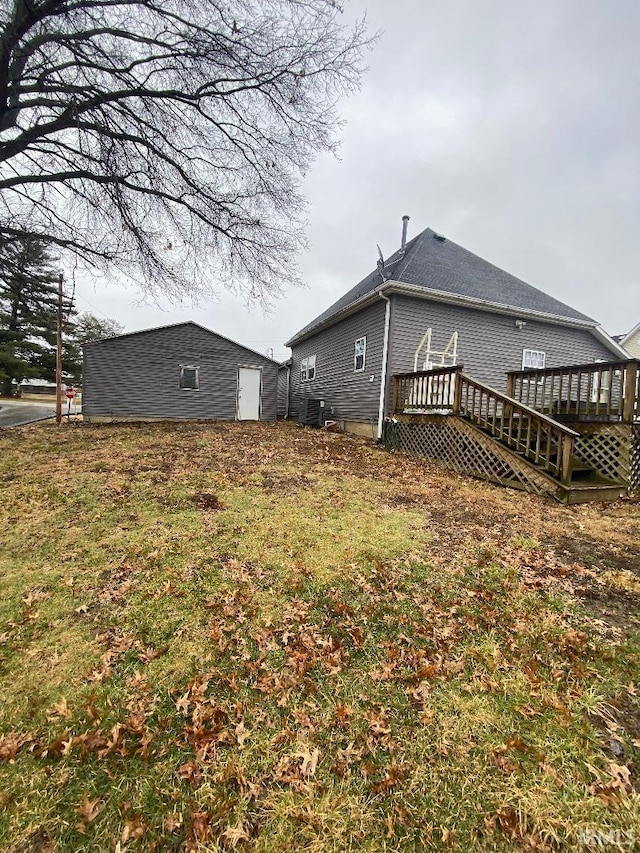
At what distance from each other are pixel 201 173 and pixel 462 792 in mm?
12017

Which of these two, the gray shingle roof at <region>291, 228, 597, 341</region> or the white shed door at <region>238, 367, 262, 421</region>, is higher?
the gray shingle roof at <region>291, 228, 597, 341</region>

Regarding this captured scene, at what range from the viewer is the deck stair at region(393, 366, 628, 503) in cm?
600

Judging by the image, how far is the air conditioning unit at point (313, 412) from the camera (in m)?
14.3


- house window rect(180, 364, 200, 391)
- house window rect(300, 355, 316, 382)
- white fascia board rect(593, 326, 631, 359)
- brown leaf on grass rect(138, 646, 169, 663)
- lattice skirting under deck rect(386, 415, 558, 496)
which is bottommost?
brown leaf on grass rect(138, 646, 169, 663)

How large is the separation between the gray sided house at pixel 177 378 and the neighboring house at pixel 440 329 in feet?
15.2

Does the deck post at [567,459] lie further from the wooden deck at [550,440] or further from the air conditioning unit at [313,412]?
the air conditioning unit at [313,412]

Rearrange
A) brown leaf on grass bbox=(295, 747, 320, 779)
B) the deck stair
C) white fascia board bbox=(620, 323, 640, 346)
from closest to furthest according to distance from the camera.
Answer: brown leaf on grass bbox=(295, 747, 320, 779), the deck stair, white fascia board bbox=(620, 323, 640, 346)

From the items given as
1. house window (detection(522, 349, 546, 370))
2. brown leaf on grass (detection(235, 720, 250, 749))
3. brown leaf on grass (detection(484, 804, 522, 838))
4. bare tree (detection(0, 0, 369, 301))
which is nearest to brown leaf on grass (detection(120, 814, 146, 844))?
brown leaf on grass (detection(235, 720, 250, 749))

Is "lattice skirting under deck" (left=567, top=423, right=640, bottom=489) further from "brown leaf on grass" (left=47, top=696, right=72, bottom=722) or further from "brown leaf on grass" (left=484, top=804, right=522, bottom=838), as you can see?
"brown leaf on grass" (left=47, top=696, right=72, bottom=722)

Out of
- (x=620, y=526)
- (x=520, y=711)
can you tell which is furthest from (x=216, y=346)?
(x=520, y=711)

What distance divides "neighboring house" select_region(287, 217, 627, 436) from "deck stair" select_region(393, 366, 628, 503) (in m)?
1.75

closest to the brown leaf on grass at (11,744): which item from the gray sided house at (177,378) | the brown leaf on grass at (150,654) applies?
the brown leaf on grass at (150,654)

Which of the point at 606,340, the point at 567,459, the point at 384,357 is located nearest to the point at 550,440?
the point at 567,459

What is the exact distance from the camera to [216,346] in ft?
53.6
